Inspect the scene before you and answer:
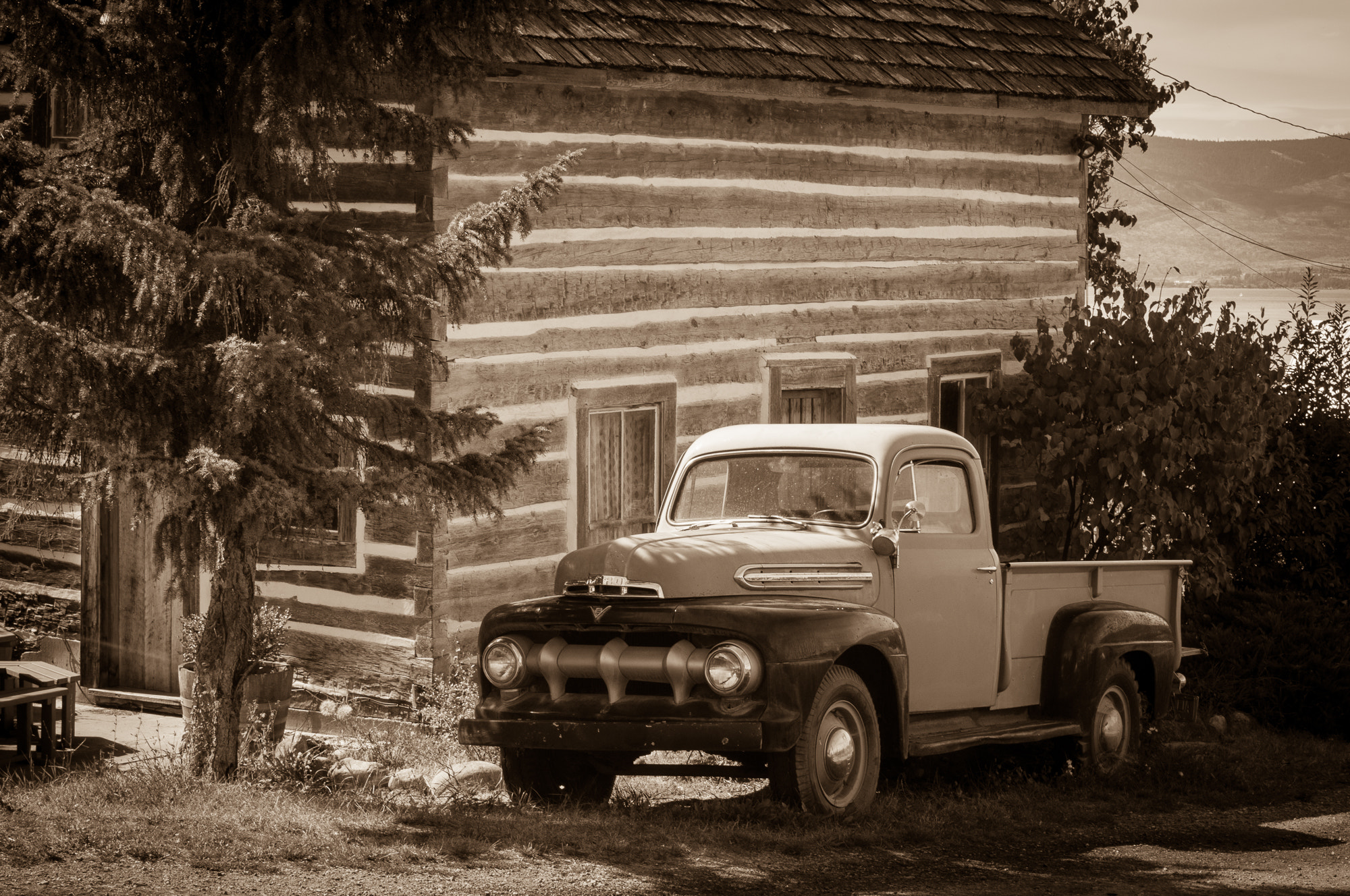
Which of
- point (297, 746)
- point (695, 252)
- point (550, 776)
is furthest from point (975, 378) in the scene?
point (297, 746)

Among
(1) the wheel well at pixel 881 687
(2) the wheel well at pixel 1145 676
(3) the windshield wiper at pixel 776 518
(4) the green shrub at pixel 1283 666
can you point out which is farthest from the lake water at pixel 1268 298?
(1) the wheel well at pixel 881 687

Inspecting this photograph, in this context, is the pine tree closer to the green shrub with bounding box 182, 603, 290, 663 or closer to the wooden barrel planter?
the wooden barrel planter

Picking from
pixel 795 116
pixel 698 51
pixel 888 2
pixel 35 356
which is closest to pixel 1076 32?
pixel 888 2

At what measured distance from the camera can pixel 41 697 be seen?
8.99 meters

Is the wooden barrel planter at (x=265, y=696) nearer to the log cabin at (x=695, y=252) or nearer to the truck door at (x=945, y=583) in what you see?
the log cabin at (x=695, y=252)

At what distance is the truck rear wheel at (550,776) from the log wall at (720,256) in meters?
2.07

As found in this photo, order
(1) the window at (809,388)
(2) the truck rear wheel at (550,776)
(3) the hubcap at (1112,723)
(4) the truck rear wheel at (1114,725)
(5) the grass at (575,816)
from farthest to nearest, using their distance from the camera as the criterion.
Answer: (1) the window at (809,388) → (3) the hubcap at (1112,723) → (4) the truck rear wheel at (1114,725) → (2) the truck rear wheel at (550,776) → (5) the grass at (575,816)

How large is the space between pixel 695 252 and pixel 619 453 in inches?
62.5

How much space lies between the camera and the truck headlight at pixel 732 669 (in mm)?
7160

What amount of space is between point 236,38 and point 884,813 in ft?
15.4

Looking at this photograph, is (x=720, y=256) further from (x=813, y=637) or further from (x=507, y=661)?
(x=813, y=637)

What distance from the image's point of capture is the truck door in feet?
27.1

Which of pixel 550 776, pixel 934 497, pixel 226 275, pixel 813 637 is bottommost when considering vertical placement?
pixel 550 776

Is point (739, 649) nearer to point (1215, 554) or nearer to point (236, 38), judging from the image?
point (236, 38)
